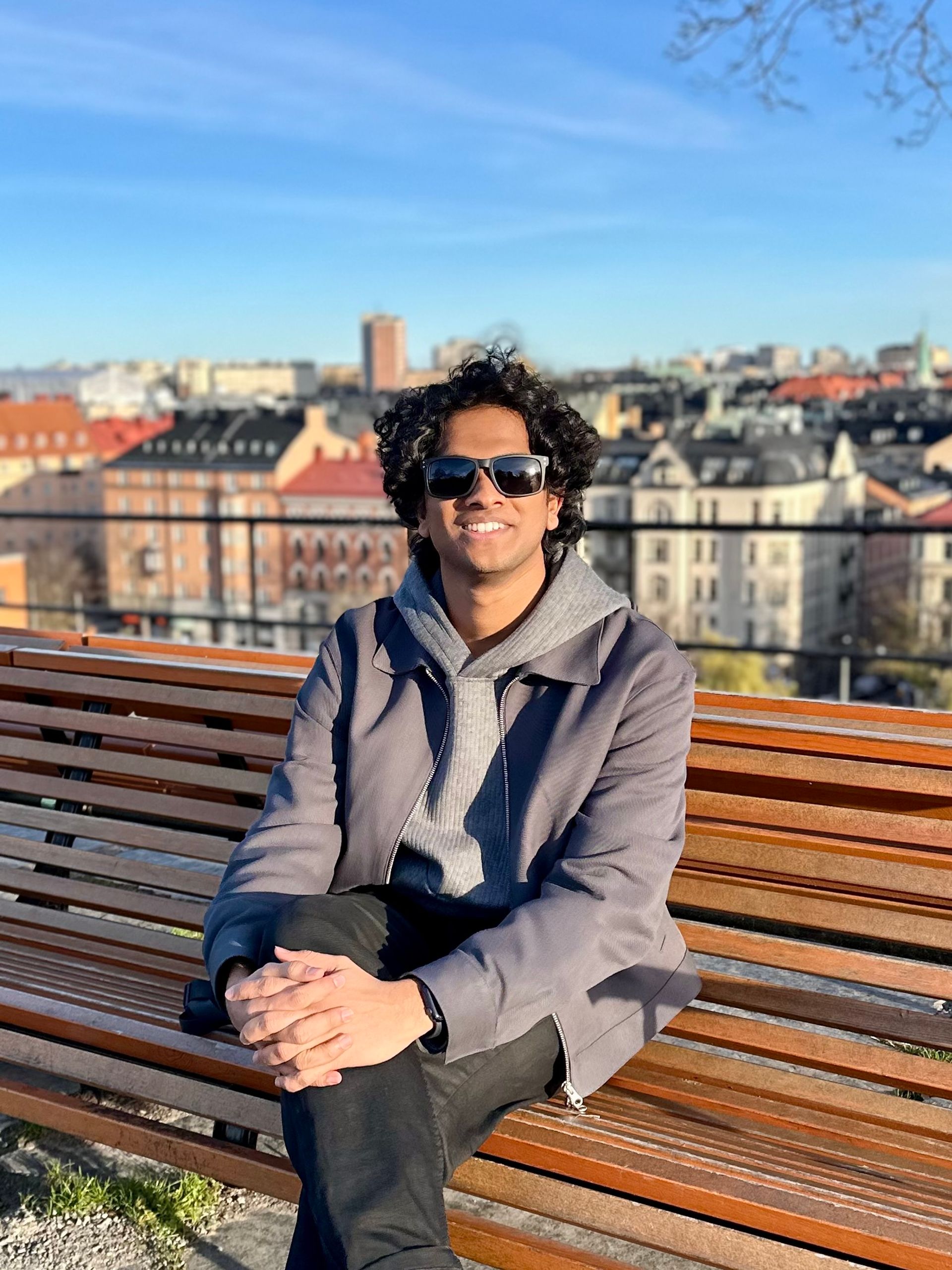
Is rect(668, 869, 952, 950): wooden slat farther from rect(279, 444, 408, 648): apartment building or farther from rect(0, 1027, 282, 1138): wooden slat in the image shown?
rect(279, 444, 408, 648): apartment building

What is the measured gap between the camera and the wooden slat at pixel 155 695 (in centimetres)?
315

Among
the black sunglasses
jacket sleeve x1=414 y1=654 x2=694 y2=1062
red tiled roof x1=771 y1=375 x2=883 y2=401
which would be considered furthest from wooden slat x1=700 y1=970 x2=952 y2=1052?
red tiled roof x1=771 y1=375 x2=883 y2=401

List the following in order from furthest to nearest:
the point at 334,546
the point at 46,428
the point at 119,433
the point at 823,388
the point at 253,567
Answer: the point at 823,388 → the point at 119,433 → the point at 46,428 → the point at 334,546 → the point at 253,567

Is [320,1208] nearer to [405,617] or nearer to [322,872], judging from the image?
[322,872]

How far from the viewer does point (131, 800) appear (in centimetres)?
329

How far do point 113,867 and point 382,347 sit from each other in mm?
175735

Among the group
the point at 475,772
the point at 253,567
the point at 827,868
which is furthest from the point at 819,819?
the point at 253,567

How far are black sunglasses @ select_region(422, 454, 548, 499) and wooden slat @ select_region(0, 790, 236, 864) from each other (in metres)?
0.97

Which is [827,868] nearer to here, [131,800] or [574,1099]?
[574,1099]

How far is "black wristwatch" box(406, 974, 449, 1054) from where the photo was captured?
2141 millimetres

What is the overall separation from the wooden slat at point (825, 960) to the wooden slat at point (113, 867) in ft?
3.50

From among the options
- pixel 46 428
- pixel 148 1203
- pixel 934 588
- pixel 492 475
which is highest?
pixel 492 475

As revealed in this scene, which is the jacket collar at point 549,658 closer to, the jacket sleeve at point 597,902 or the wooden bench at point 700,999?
the jacket sleeve at point 597,902

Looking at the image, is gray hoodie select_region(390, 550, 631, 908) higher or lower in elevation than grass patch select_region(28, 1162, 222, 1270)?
higher
